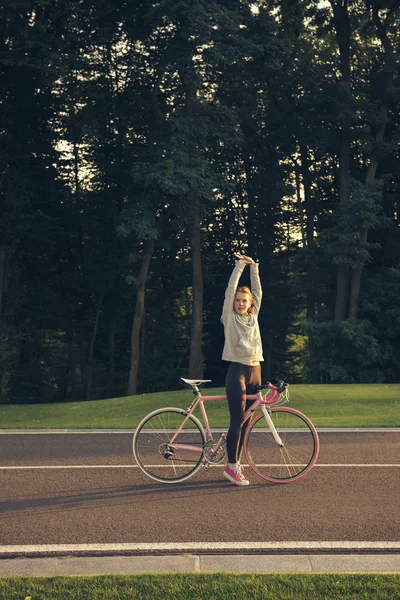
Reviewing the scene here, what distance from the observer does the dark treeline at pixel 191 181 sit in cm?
3089

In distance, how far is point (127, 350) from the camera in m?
46.2

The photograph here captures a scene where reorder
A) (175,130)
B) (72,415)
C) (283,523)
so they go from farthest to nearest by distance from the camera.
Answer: (175,130) < (72,415) < (283,523)

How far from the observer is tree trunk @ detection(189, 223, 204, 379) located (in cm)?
3338

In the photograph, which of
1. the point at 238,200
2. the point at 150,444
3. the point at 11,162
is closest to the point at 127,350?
the point at 238,200

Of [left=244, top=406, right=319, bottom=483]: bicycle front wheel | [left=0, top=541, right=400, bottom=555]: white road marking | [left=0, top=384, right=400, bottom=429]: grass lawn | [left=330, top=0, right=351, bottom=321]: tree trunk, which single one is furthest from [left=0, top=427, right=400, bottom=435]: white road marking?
[left=330, top=0, right=351, bottom=321]: tree trunk

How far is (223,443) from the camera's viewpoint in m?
8.47

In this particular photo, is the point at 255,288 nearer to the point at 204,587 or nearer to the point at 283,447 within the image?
the point at 283,447

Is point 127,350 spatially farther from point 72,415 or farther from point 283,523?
point 283,523

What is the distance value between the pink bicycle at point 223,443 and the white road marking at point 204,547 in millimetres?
2092

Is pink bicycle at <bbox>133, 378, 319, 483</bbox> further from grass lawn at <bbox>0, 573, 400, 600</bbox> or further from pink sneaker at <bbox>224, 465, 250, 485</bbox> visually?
grass lawn at <bbox>0, 573, 400, 600</bbox>

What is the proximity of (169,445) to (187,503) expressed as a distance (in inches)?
36.9

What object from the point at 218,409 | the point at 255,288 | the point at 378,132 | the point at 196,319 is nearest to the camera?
the point at 255,288

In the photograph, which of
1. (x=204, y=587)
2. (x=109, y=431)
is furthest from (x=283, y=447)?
(x=109, y=431)

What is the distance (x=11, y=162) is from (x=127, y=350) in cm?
1512
